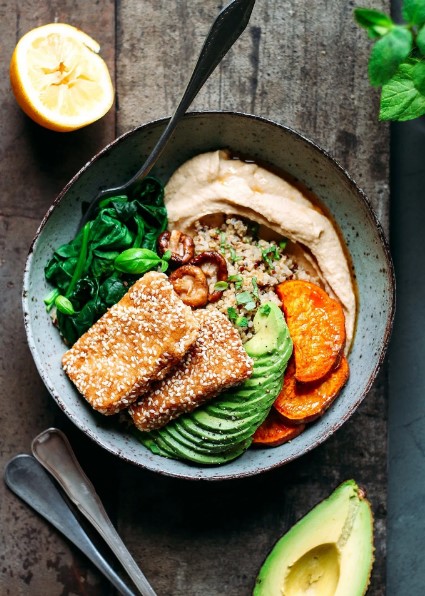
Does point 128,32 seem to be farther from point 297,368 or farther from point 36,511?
point 36,511

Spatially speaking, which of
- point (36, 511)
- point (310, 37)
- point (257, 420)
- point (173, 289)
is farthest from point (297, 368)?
point (310, 37)

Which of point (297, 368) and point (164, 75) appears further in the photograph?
point (164, 75)

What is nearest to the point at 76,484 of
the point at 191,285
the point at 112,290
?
the point at 112,290

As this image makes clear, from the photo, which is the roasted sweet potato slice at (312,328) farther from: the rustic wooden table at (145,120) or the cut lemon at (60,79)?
the cut lemon at (60,79)

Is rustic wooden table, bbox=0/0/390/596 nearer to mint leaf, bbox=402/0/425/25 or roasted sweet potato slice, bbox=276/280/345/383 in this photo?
roasted sweet potato slice, bbox=276/280/345/383

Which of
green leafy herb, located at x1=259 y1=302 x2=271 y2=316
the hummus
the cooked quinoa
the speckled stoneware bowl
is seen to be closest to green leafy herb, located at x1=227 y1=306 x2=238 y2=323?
the cooked quinoa

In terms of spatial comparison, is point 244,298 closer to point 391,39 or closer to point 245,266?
point 245,266

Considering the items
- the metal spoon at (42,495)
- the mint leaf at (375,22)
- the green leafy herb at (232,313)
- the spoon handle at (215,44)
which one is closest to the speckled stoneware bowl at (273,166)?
the spoon handle at (215,44)
